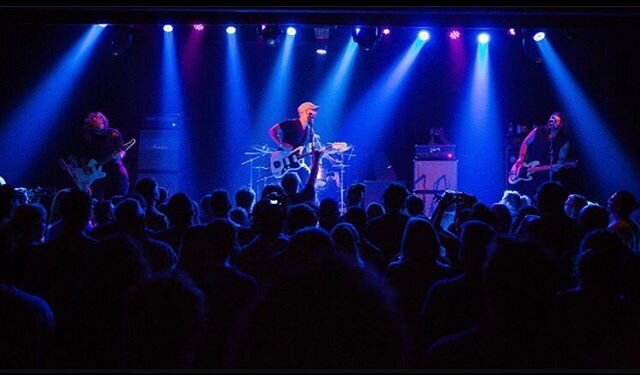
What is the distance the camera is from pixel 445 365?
2020 millimetres

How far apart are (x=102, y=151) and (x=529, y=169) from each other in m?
7.38

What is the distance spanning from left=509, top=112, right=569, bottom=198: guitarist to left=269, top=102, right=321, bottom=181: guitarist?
3731mm

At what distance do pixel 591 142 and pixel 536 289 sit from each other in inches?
447

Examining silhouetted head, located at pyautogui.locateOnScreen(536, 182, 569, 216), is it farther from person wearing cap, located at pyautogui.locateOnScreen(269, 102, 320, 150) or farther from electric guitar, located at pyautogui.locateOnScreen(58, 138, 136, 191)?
electric guitar, located at pyautogui.locateOnScreen(58, 138, 136, 191)

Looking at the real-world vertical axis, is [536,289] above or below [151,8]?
below

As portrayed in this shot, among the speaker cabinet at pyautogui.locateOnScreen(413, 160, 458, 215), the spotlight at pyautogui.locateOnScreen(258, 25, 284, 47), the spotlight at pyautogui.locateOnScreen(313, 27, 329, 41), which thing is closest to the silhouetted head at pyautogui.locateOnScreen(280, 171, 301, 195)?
the spotlight at pyautogui.locateOnScreen(258, 25, 284, 47)

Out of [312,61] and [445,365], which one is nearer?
[445,365]

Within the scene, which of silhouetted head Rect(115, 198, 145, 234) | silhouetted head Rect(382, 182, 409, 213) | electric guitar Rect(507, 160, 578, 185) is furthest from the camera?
electric guitar Rect(507, 160, 578, 185)

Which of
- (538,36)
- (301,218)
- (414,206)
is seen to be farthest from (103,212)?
(538,36)

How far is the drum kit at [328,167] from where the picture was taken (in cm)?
1141

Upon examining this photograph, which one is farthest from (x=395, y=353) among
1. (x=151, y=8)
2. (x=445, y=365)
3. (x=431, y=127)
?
(x=431, y=127)

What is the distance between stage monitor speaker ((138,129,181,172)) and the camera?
11383 millimetres

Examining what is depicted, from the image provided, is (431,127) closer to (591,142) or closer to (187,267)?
(591,142)

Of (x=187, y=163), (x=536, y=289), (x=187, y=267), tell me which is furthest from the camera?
(x=187, y=163)
